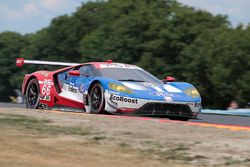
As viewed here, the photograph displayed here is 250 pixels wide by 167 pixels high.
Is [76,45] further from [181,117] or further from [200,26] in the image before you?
[181,117]

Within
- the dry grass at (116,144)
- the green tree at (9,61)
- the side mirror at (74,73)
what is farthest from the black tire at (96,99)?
the green tree at (9,61)

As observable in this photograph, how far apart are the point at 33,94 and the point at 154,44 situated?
1351 inches

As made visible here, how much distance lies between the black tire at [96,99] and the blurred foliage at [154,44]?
93.7ft

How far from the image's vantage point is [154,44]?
155 feet

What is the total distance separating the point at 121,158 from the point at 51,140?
1.23 metres

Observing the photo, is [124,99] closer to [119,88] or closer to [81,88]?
[119,88]

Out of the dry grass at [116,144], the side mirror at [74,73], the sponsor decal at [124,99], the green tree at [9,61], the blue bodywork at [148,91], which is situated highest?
the green tree at [9,61]

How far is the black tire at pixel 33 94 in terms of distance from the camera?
13.1 meters

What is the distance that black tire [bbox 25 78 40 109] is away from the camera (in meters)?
13.1

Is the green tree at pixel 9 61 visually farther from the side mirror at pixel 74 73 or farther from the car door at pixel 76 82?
the side mirror at pixel 74 73

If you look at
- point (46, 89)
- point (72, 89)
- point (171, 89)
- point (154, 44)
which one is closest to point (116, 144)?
point (171, 89)

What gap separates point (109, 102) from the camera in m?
10.8

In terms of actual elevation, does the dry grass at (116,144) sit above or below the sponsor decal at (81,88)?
below

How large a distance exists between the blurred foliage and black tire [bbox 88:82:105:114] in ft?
93.7
